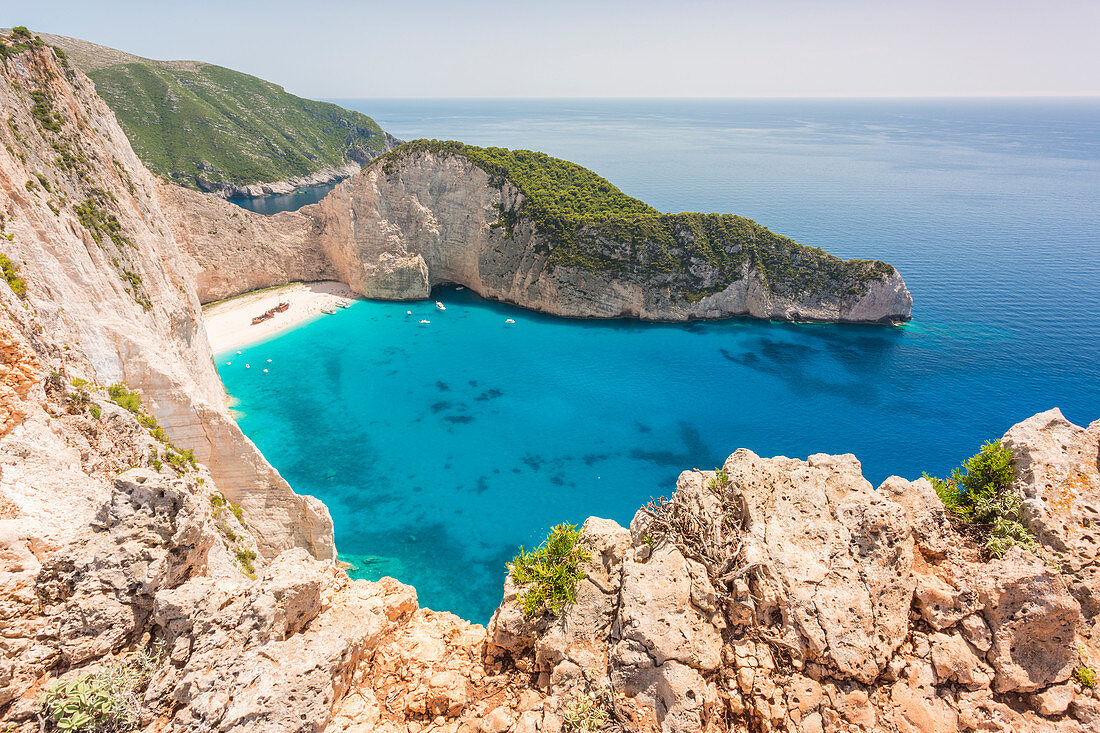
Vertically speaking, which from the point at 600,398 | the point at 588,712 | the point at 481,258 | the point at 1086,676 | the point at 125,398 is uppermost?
the point at 125,398

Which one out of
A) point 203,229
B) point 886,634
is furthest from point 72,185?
point 203,229

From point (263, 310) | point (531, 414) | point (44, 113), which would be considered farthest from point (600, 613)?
point (263, 310)

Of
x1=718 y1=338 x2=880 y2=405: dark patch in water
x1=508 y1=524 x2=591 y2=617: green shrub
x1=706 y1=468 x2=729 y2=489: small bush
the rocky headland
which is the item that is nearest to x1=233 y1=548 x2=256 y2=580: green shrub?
the rocky headland

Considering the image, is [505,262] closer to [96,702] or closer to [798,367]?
[798,367]

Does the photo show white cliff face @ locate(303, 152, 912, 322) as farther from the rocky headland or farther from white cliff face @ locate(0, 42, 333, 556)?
the rocky headland

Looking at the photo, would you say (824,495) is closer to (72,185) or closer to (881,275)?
(72,185)

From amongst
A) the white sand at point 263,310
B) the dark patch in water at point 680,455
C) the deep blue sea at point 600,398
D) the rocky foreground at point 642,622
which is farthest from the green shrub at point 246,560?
the white sand at point 263,310
